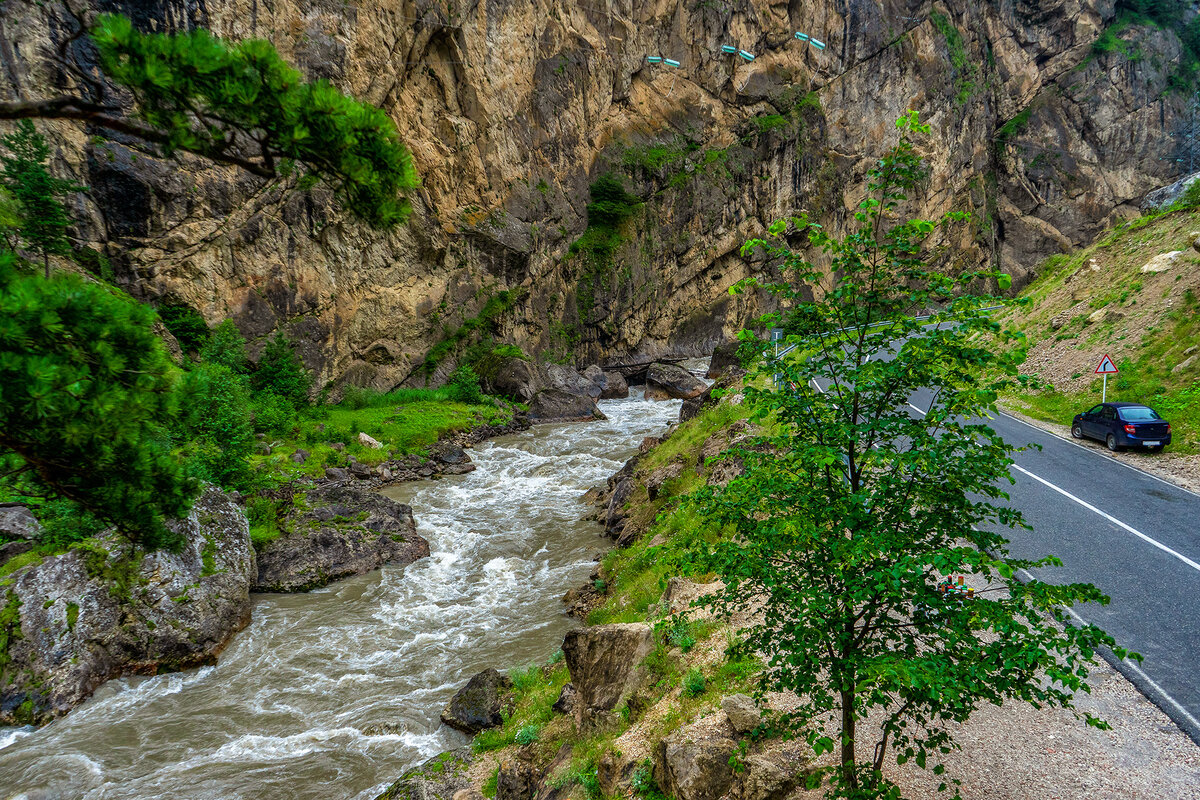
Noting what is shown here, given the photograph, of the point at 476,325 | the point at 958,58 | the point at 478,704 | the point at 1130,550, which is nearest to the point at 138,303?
the point at 478,704

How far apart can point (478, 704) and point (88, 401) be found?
845 cm

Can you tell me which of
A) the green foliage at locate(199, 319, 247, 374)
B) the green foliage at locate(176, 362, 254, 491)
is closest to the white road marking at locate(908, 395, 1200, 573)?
the green foliage at locate(176, 362, 254, 491)

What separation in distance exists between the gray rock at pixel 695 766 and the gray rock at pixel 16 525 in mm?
16543

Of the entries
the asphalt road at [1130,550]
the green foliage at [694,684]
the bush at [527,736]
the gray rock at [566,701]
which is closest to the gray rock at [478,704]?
the bush at [527,736]

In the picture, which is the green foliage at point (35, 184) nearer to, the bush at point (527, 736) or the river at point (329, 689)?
the river at point (329, 689)

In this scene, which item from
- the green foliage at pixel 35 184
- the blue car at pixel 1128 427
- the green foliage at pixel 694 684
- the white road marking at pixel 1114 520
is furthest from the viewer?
the green foliage at pixel 35 184

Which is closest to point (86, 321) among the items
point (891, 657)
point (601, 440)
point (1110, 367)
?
point (891, 657)

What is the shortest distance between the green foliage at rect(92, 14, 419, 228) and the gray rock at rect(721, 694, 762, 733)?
21.4 ft

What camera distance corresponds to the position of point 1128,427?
1692 centimetres

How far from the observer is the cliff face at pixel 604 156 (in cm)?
3089

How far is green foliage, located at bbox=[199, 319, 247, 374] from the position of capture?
96.9 feet

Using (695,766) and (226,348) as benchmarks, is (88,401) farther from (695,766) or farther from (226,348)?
(226,348)

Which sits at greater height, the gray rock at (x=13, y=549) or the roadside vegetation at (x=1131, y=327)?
the roadside vegetation at (x=1131, y=327)

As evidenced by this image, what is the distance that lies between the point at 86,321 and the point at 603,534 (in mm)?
16004
